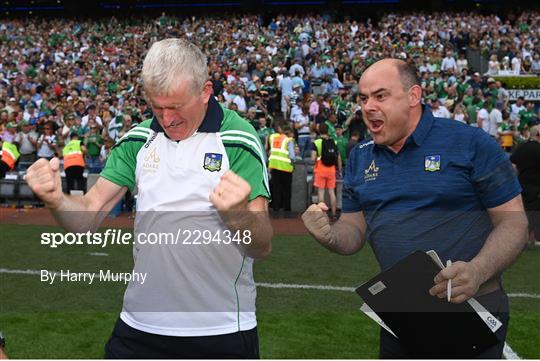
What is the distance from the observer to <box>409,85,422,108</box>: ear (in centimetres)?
342

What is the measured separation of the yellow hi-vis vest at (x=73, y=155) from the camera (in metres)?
15.8

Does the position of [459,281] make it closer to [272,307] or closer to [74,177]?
[272,307]

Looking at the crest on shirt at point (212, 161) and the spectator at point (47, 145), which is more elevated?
the crest on shirt at point (212, 161)

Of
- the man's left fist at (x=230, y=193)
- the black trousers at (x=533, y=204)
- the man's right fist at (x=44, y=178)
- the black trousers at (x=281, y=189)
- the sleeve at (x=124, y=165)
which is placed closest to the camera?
the man's left fist at (x=230, y=193)

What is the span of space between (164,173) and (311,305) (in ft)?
16.8

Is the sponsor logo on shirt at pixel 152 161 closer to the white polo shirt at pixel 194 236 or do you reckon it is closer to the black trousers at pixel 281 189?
the white polo shirt at pixel 194 236

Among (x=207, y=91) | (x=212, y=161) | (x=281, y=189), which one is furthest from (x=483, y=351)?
(x=281, y=189)

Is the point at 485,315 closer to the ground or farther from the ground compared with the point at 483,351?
farther from the ground

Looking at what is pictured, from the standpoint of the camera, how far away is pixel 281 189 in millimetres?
15344

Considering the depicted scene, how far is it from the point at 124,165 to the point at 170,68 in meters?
0.57

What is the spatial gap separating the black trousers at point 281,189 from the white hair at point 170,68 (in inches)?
491

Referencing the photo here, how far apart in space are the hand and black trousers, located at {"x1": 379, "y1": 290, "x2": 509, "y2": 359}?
27 cm

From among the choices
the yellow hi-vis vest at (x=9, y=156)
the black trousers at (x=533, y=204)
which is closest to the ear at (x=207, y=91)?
the yellow hi-vis vest at (x=9, y=156)

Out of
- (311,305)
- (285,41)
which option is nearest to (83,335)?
(311,305)
